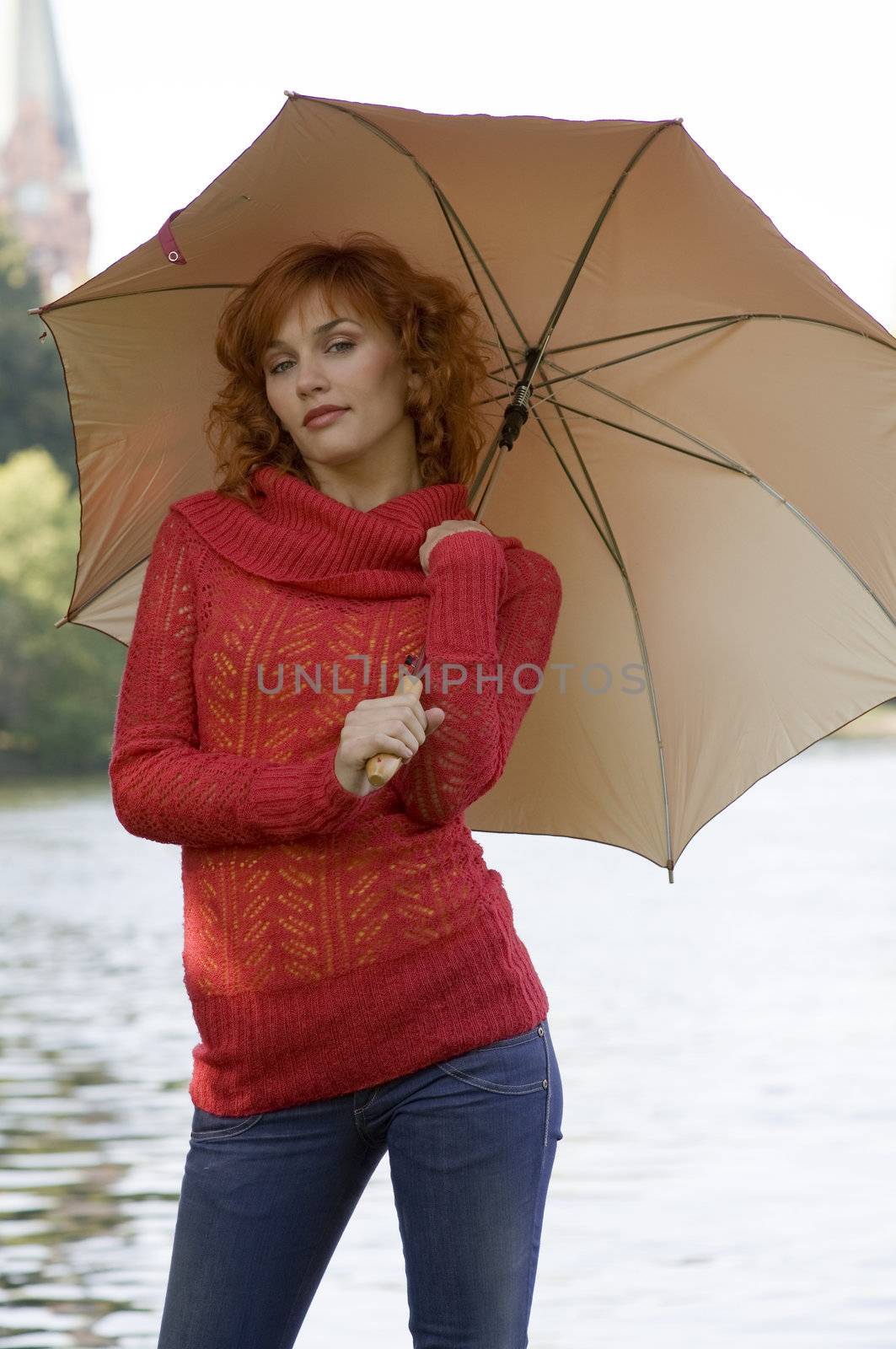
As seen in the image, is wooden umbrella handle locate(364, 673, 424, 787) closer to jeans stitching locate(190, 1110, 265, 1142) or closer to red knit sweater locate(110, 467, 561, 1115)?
red knit sweater locate(110, 467, 561, 1115)

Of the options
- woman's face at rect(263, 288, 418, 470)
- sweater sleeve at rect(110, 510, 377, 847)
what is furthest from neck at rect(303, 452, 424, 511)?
sweater sleeve at rect(110, 510, 377, 847)

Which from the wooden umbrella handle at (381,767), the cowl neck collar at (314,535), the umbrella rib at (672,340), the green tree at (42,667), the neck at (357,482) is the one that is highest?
the green tree at (42,667)

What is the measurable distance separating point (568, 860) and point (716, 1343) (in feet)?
41.4

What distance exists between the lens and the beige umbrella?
8.66 ft

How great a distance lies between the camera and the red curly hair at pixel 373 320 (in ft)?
8.05

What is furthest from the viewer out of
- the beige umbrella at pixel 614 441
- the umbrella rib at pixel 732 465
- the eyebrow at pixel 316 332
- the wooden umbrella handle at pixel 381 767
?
the umbrella rib at pixel 732 465

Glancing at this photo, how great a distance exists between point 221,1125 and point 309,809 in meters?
0.41

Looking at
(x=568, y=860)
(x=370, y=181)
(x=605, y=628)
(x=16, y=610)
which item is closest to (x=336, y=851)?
(x=605, y=628)

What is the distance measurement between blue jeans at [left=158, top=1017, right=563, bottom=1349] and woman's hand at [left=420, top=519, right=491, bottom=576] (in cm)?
62

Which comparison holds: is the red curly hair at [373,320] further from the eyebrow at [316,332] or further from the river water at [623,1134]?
the river water at [623,1134]

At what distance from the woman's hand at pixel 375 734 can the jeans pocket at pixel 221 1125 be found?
0.43 metres

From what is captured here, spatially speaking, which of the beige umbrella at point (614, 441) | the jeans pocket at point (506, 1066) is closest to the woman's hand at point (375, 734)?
the jeans pocket at point (506, 1066)

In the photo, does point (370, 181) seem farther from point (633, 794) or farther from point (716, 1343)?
point (716, 1343)

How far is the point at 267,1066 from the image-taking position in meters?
2.16
